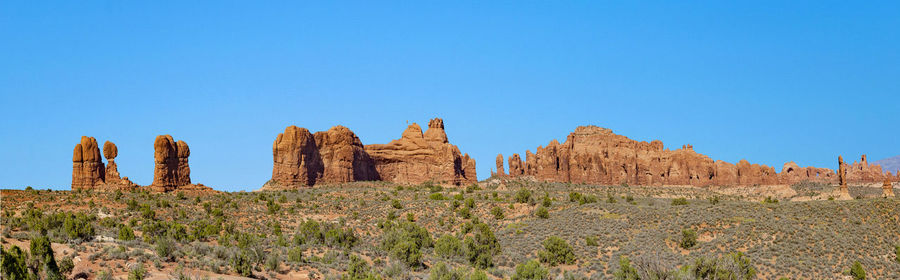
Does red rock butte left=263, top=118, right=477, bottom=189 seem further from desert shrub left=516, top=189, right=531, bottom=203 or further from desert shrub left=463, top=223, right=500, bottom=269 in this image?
desert shrub left=463, top=223, right=500, bottom=269

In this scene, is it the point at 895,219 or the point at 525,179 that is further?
the point at 525,179

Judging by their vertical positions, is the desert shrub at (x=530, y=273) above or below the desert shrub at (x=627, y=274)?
above

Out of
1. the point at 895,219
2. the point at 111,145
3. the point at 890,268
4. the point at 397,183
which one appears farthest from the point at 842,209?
the point at 111,145

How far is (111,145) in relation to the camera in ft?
241

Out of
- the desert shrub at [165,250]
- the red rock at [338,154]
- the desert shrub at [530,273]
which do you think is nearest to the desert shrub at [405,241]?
the desert shrub at [530,273]

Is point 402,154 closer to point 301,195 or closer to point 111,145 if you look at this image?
point 301,195

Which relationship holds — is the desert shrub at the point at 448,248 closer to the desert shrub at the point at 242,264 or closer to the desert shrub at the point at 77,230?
the desert shrub at the point at 242,264

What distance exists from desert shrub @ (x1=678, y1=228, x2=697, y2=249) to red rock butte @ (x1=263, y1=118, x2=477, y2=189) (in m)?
42.0

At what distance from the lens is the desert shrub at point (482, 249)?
52.0 meters

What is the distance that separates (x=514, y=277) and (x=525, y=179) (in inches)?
3321

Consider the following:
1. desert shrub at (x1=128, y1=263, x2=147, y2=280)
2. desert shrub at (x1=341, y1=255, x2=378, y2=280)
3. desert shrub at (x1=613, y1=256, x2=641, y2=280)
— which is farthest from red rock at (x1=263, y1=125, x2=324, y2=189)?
desert shrub at (x1=128, y1=263, x2=147, y2=280)

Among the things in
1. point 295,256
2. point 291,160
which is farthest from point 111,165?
point 295,256

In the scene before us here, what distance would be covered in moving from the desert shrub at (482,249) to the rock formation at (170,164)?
2980cm

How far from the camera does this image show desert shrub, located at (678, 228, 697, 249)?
60.6 m
